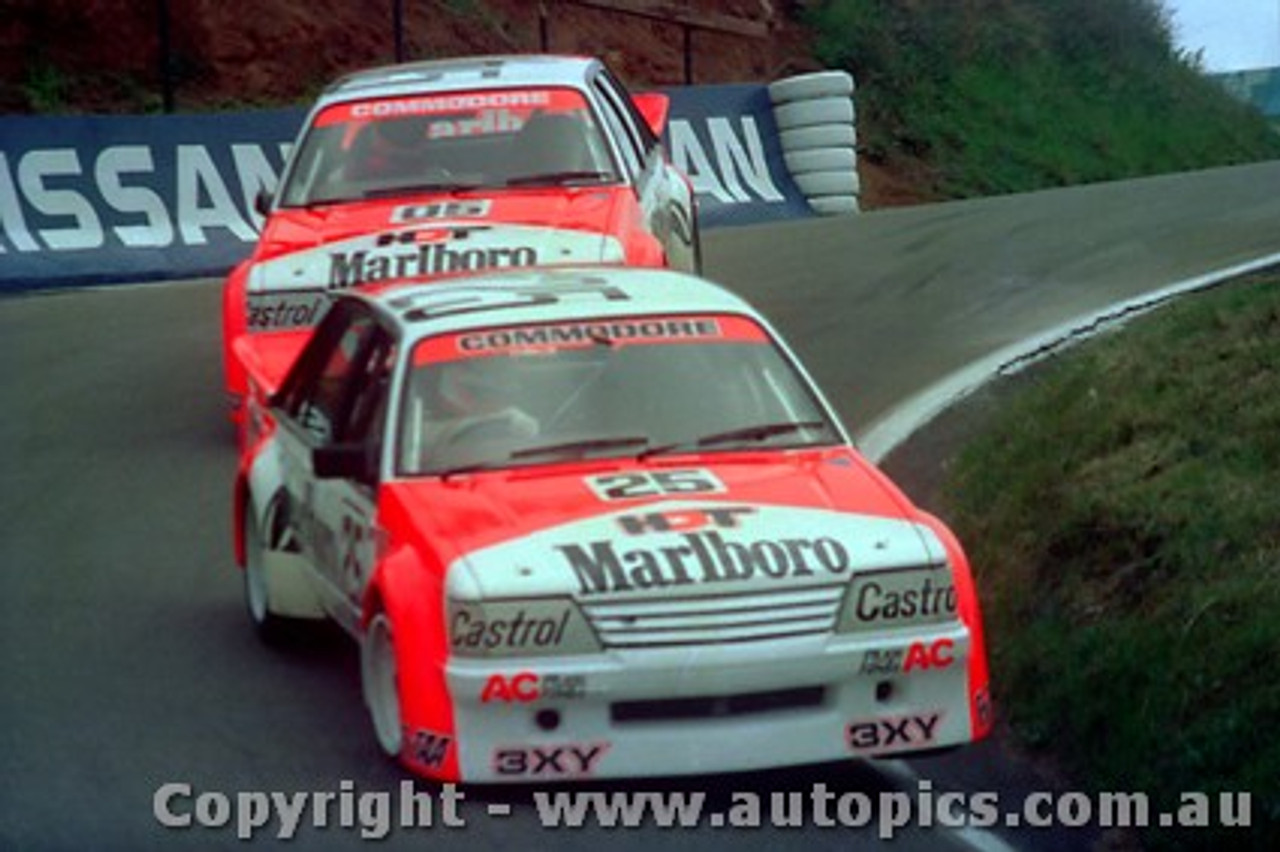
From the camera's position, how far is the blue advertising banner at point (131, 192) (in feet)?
71.3

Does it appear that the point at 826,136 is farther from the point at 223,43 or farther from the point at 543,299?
the point at 543,299

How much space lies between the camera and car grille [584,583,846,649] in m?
7.48

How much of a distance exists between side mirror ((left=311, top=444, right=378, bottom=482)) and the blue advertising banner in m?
13.3

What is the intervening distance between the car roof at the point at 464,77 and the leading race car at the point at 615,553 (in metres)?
4.79

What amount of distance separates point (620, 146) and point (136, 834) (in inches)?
275

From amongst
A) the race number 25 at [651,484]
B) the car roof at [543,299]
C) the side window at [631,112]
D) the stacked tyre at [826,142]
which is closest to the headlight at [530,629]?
the race number 25 at [651,484]

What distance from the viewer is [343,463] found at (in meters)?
8.55

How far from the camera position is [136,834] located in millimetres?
7531

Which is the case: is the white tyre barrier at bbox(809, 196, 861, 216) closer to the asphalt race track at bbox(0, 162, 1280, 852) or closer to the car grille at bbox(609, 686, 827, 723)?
the asphalt race track at bbox(0, 162, 1280, 852)

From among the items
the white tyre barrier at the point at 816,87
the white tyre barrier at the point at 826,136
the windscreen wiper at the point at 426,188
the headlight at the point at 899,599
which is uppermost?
the headlight at the point at 899,599

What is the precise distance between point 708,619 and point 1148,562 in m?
2.18

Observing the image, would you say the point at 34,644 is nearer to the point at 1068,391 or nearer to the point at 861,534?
the point at 861,534

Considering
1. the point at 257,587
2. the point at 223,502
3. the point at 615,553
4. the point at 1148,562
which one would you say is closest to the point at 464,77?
the point at 223,502

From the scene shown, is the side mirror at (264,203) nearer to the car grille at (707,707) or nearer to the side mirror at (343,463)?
the side mirror at (343,463)
